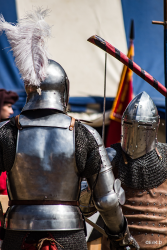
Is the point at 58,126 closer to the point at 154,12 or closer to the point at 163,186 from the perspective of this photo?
the point at 163,186

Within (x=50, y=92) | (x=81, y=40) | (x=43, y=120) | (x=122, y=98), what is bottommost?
(x=122, y=98)

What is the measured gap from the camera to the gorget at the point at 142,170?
319cm

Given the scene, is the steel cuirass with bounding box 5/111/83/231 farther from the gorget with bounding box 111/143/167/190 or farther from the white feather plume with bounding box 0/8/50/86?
the gorget with bounding box 111/143/167/190

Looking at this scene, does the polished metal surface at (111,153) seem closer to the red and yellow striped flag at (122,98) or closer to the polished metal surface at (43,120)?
the polished metal surface at (43,120)

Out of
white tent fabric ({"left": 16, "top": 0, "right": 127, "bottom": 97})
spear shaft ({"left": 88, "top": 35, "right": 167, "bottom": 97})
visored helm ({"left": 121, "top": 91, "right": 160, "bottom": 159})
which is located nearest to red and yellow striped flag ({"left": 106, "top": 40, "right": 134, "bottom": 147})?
white tent fabric ({"left": 16, "top": 0, "right": 127, "bottom": 97})

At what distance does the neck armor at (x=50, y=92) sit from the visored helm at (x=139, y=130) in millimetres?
1148

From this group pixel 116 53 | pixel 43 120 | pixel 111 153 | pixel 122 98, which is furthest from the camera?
pixel 122 98

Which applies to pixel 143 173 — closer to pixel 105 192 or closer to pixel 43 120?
pixel 105 192

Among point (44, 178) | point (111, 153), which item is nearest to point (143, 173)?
point (111, 153)

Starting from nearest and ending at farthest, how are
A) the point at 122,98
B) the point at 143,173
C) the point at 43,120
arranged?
the point at 43,120 → the point at 143,173 → the point at 122,98

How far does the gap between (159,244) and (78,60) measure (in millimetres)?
4669

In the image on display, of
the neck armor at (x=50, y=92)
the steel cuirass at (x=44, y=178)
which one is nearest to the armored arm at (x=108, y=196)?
the steel cuirass at (x=44, y=178)

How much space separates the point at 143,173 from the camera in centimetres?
320

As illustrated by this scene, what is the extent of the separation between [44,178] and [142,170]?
1.32 meters
